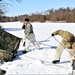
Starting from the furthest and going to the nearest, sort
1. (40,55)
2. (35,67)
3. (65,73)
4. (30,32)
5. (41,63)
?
(30,32) < (40,55) < (41,63) < (35,67) < (65,73)

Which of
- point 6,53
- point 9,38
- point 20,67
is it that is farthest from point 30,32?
point 20,67

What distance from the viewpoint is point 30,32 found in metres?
12.2

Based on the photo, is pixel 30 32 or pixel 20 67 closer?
pixel 20 67

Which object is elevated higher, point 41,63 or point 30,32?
point 30,32

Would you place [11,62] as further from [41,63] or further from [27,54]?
[27,54]

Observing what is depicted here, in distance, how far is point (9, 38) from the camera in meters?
11.7

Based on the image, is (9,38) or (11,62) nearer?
(11,62)

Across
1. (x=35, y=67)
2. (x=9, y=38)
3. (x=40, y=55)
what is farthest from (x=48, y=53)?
(x=35, y=67)

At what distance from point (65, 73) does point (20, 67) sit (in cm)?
161

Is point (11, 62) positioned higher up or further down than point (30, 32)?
further down

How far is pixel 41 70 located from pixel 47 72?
317mm

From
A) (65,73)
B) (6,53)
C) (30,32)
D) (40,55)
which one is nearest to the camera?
(65,73)

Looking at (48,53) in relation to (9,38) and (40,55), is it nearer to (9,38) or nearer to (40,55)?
(40,55)

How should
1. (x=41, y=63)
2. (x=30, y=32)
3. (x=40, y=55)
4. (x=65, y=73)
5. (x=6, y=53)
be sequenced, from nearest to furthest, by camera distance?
1. (x=65, y=73)
2. (x=41, y=63)
3. (x=6, y=53)
4. (x=40, y=55)
5. (x=30, y=32)
